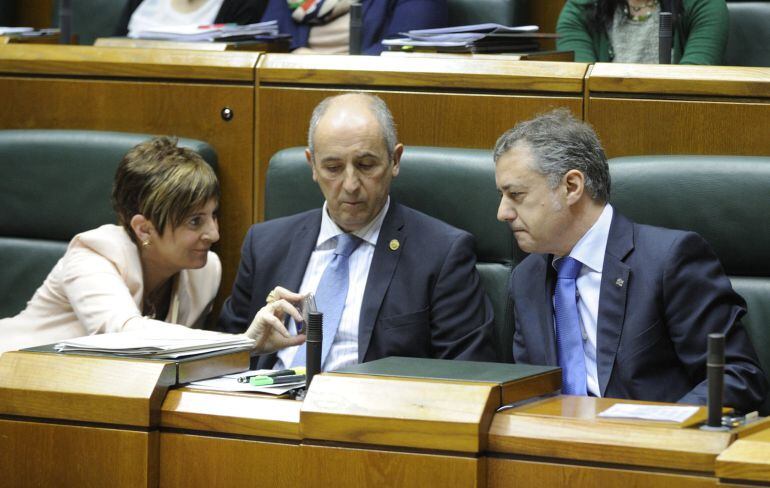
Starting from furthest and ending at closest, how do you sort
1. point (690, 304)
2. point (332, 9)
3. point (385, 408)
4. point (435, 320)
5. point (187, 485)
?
point (332, 9) → point (435, 320) → point (690, 304) → point (187, 485) → point (385, 408)

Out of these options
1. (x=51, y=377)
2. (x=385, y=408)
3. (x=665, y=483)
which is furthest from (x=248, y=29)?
(x=665, y=483)

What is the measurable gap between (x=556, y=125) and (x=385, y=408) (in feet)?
2.52

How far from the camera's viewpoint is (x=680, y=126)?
2.43m

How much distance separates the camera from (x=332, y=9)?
343cm

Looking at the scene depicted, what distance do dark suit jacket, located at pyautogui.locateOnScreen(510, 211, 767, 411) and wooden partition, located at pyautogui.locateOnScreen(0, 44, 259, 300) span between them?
0.91m

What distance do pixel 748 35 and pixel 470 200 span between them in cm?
132

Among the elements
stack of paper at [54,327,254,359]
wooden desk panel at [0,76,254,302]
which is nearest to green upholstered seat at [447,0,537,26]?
wooden desk panel at [0,76,254,302]

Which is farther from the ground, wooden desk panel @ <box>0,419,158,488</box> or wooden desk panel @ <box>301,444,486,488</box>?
wooden desk panel @ <box>301,444,486,488</box>

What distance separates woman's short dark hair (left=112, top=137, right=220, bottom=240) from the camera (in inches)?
97.2

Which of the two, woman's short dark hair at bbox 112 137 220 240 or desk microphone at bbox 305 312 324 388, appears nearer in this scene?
desk microphone at bbox 305 312 324 388

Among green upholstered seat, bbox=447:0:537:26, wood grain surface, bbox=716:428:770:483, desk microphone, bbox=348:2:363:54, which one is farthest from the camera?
green upholstered seat, bbox=447:0:537:26

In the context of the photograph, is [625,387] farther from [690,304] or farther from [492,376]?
[492,376]

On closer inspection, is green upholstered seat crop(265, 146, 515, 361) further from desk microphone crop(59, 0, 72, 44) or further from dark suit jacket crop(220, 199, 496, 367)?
desk microphone crop(59, 0, 72, 44)

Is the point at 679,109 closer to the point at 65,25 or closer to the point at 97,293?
the point at 97,293
